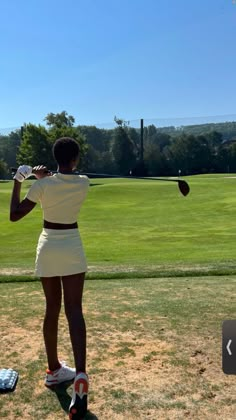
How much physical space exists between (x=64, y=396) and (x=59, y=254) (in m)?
1.09

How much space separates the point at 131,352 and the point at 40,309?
184 cm

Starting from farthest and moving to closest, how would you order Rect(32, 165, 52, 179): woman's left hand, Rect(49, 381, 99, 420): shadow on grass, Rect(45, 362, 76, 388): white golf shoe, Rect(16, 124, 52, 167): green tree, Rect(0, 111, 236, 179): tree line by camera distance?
Rect(0, 111, 236, 179): tree line < Rect(16, 124, 52, 167): green tree < Rect(45, 362, 76, 388): white golf shoe < Rect(32, 165, 52, 179): woman's left hand < Rect(49, 381, 99, 420): shadow on grass

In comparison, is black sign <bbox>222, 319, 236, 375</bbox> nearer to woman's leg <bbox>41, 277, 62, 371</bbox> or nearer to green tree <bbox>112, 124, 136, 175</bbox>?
woman's leg <bbox>41, 277, 62, 371</bbox>

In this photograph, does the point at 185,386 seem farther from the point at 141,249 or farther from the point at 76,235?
the point at 141,249

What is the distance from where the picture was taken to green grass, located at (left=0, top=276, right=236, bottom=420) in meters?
3.70

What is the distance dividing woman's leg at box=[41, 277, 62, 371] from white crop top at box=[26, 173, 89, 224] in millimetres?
519

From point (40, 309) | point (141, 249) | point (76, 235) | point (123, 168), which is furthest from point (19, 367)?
point (123, 168)

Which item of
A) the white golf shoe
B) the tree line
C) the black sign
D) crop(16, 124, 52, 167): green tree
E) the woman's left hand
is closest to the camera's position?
the black sign

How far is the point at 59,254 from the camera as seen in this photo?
12.7 feet

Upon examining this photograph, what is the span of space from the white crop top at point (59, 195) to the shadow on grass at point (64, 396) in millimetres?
1318

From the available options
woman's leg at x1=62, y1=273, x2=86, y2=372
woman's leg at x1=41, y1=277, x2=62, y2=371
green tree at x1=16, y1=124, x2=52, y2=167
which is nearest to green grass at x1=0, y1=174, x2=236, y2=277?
woman's leg at x1=41, y1=277, x2=62, y2=371

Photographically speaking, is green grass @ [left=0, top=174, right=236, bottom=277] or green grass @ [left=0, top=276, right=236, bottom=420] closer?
green grass @ [left=0, top=276, right=236, bottom=420]

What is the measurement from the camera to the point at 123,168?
269 feet

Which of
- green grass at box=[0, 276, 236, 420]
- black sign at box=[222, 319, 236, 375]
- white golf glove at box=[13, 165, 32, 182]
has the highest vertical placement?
white golf glove at box=[13, 165, 32, 182]
